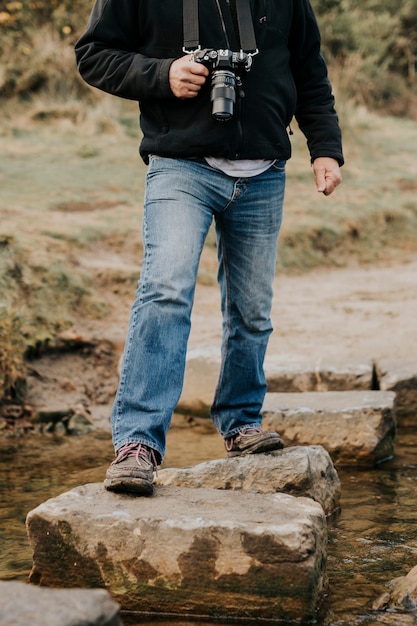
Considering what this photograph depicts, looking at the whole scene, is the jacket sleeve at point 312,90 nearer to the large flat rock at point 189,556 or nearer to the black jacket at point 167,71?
the black jacket at point 167,71

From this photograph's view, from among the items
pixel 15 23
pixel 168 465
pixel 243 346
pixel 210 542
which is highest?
pixel 15 23

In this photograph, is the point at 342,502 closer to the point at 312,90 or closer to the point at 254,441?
the point at 254,441

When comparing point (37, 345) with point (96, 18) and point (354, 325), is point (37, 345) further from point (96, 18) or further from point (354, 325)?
point (96, 18)

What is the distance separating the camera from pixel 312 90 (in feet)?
11.3

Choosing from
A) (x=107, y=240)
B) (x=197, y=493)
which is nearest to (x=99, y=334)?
(x=107, y=240)

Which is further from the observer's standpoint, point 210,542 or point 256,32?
point 256,32

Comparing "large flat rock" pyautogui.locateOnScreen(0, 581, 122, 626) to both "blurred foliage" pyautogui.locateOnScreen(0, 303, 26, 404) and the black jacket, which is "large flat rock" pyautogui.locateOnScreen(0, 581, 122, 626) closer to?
the black jacket

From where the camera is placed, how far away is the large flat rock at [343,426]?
164 inches

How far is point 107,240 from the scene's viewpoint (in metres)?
6.95

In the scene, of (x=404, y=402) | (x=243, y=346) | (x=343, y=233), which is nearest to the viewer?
(x=243, y=346)

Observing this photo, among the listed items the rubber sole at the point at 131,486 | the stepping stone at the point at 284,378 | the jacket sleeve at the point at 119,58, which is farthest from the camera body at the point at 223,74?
the stepping stone at the point at 284,378

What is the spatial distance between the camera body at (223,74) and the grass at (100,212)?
7.82 ft

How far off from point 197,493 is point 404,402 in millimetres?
2165

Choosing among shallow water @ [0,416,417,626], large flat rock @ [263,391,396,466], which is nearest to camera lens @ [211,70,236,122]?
shallow water @ [0,416,417,626]
